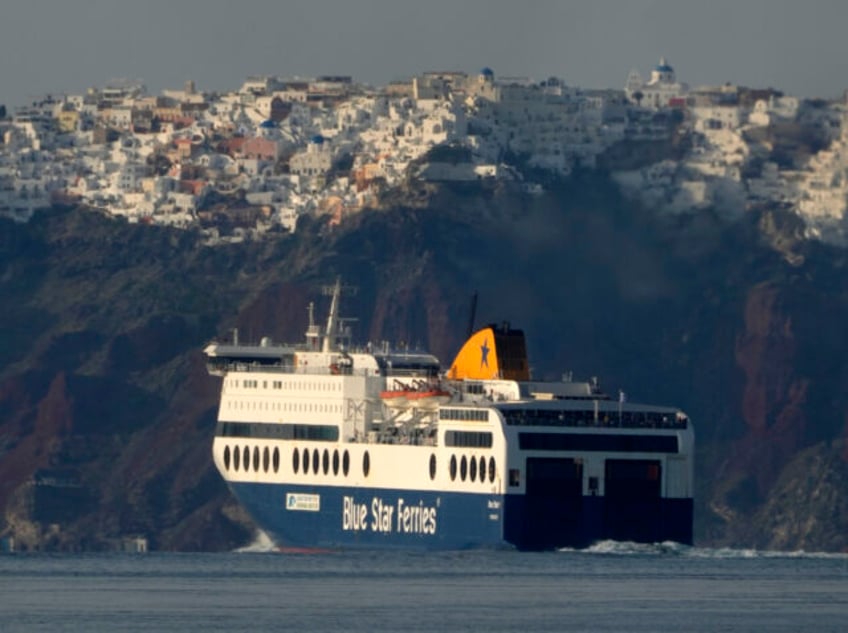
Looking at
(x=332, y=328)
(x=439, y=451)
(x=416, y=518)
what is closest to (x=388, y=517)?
(x=416, y=518)

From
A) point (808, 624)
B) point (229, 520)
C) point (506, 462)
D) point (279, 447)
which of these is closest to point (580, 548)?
point (506, 462)

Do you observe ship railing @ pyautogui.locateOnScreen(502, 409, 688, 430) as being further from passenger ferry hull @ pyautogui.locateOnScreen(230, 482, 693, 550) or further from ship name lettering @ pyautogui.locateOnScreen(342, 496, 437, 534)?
ship name lettering @ pyautogui.locateOnScreen(342, 496, 437, 534)

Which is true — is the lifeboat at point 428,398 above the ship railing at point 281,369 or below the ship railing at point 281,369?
below

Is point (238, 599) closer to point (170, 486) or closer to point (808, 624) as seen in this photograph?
point (808, 624)

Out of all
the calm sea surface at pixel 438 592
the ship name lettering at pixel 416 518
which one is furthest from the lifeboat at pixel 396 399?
the calm sea surface at pixel 438 592

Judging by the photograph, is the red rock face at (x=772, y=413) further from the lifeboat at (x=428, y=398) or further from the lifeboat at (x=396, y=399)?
the lifeboat at (x=428, y=398)
